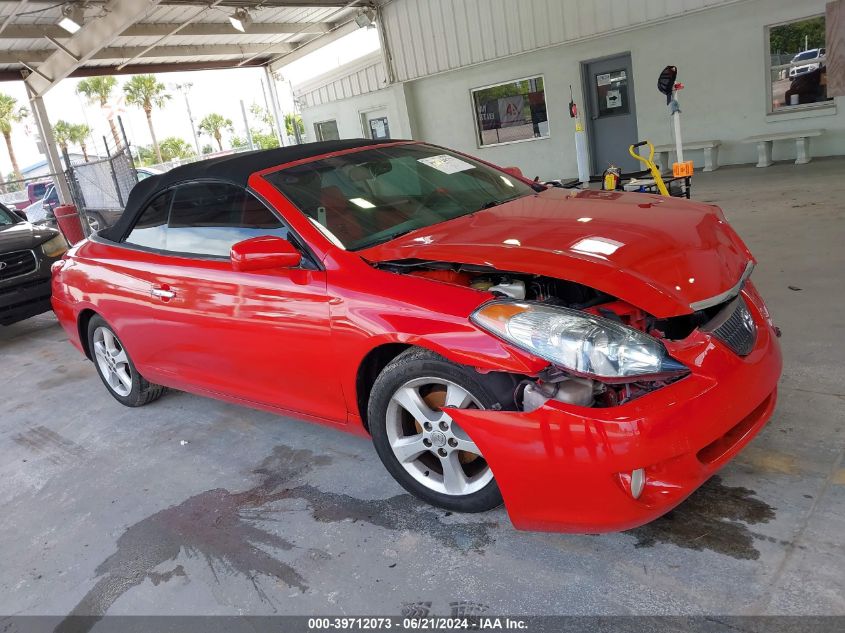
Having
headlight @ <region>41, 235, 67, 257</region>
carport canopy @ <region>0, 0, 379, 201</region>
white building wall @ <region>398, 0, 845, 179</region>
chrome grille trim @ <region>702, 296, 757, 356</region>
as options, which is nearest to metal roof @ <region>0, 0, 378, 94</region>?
carport canopy @ <region>0, 0, 379, 201</region>

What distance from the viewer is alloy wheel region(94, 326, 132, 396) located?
4098 mm

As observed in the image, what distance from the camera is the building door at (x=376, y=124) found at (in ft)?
54.7

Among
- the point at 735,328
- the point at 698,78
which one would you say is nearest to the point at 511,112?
the point at 698,78

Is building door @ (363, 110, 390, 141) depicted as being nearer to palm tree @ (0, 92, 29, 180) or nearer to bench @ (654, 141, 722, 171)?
bench @ (654, 141, 722, 171)

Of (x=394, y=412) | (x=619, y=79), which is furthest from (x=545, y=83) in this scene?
(x=394, y=412)

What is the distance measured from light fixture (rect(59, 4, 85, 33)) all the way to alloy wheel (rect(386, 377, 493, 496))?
11554 millimetres

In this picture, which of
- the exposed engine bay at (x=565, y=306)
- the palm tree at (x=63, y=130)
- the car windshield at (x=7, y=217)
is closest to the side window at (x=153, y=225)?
the exposed engine bay at (x=565, y=306)

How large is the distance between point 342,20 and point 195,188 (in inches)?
548

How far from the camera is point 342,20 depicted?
15.6m

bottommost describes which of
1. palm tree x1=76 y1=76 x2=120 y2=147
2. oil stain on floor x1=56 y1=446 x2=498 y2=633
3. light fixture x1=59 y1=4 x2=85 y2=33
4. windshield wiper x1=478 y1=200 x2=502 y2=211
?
oil stain on floor x1=56 y1=446 x2=498 y2=633

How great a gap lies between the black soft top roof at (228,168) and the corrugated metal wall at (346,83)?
1284 cm

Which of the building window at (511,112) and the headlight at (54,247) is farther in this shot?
the building window at (511,112)

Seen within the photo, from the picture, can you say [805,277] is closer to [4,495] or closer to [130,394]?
[130,394]

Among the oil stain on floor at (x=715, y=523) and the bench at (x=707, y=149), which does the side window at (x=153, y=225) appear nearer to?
the oil stain on floor at (x=715, y=523)
